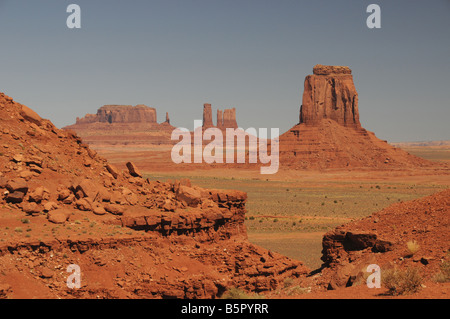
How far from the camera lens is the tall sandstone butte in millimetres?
110375

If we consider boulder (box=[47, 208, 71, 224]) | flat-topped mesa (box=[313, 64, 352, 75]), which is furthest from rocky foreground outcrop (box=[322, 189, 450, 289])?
flat-topped mesa (box=[313, 64, 352, 75])

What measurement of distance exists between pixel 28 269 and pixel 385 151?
109939 millimetres

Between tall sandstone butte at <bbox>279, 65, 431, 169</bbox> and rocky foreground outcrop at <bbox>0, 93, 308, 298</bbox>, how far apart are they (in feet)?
296

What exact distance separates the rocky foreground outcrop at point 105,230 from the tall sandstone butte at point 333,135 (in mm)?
90262

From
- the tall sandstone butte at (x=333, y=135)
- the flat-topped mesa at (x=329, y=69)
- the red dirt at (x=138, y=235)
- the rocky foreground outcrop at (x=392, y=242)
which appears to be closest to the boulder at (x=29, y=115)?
the red dirt at (x=138, y=235)

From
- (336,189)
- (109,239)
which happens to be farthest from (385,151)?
(109,239)

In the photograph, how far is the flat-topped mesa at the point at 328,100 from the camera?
396 feet

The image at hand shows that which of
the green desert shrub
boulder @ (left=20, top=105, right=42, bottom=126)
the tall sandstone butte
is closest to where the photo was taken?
the green desert shrub

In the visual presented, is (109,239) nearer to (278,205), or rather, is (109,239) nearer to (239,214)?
(239,214)

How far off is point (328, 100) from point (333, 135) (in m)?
9.72

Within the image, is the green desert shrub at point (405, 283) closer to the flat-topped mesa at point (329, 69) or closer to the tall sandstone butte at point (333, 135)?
the tall sandstone butte at point (333, 135)

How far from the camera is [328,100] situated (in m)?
121

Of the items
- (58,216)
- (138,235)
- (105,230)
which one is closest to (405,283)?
(138,235)

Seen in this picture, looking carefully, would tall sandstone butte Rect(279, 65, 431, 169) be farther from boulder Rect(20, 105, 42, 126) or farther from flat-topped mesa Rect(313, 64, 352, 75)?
boulder Rect(20, 105, 42, 126)
